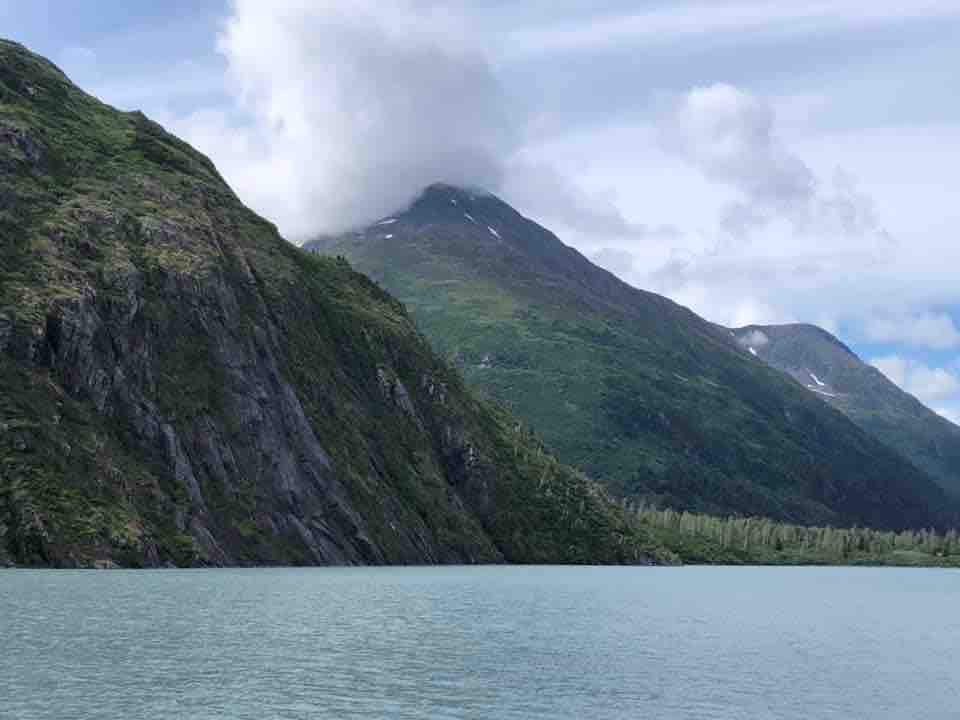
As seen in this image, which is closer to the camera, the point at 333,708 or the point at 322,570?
the point at 333,708

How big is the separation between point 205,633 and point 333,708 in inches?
1168

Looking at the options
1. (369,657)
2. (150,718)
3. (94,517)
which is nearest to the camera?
(150,718)

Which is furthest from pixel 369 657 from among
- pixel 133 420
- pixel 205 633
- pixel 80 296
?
pixel 80 296

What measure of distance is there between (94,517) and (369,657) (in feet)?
302

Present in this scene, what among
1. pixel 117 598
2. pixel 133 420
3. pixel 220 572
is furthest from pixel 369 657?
pixel 133 420

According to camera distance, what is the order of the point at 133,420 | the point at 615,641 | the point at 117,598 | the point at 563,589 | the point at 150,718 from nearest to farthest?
the point at 150,718 → the point at 615,641 → the point at 117,598 → the point at 563,589 → the point at 133,420

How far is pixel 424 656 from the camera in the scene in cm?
8375

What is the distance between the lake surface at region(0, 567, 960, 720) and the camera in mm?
63781

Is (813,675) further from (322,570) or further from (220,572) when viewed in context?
(322,570)

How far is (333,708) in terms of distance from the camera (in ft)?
202

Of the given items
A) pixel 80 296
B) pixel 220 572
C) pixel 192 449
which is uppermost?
pixel 80 296

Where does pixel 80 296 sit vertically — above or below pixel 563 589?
above

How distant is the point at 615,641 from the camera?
333ft

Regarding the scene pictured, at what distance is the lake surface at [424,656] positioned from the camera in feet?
209
